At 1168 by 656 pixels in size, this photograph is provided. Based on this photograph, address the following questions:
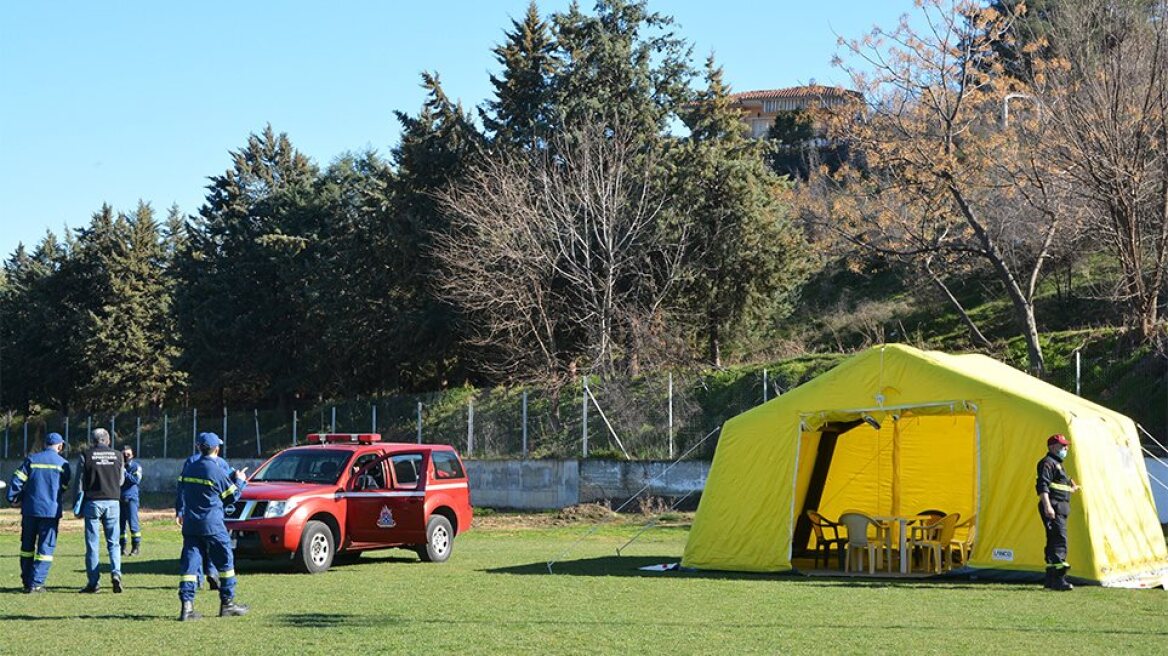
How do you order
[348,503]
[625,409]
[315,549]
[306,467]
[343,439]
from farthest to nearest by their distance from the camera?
1. [625,409]
2. [343,439]
3. [306,467]
4. [348,503]
5. [315,549]

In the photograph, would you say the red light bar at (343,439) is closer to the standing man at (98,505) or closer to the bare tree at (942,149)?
the standing man at (98,505)

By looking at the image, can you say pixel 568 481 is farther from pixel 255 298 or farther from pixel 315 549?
pixel 255 298

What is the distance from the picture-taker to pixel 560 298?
130ft

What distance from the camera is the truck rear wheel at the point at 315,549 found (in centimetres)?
1719

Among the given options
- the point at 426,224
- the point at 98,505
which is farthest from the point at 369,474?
the point at 426,224

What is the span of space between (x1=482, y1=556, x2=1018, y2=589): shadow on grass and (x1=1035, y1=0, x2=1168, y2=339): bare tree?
49.9 feet

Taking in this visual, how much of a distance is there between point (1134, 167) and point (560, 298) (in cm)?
1748

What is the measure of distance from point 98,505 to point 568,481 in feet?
65.3

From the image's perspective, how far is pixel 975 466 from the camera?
16891mm

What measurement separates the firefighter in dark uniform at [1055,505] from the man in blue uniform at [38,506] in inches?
446

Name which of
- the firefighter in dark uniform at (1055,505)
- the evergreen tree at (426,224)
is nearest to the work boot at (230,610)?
the firefighter in dark uniform at (1055,505)

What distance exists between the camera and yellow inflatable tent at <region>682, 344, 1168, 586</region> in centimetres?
1555

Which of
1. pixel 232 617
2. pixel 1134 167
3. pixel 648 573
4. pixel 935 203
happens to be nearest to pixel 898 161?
pixel 935 203

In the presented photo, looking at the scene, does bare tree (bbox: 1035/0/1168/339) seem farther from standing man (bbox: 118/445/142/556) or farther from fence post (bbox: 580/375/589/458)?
standing man (bbox: 118/445/142/556)
